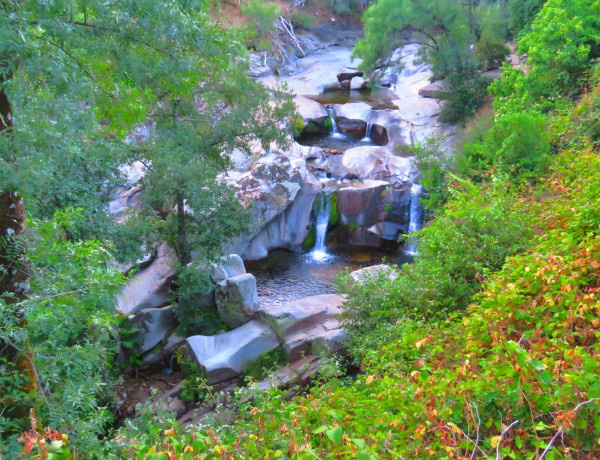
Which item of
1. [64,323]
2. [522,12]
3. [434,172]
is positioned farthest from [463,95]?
[64,323]

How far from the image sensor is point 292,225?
16.7m

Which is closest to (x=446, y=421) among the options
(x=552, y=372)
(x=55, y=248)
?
(x=552, y=372)

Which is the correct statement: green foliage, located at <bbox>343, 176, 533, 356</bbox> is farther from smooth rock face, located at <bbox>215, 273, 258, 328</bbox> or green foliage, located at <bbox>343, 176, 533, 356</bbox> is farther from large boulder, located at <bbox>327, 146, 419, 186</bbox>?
large boulder, located at <bbox>327, 146, 419, 186</bbox>

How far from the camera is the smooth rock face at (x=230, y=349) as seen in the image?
9.70 metres

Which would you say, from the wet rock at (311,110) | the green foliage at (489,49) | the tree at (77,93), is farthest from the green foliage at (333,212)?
the green foliage at (489,49)

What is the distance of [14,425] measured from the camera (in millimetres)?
4051

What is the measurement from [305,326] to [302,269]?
5.15 m

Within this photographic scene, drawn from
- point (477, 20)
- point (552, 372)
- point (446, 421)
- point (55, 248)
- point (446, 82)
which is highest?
point (477, 20)

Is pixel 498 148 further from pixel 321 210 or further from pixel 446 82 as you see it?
pixel 446 82

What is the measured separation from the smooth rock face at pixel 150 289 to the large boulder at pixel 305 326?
365cm

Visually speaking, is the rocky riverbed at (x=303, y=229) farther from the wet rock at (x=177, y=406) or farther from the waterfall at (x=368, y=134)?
the wet rock at (x=177, y=406)

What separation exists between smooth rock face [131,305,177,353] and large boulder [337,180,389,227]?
808 cm

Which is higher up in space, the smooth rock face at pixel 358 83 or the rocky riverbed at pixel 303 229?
the smooth rock face at pixel 358 83

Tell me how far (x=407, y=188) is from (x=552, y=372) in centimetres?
1411
